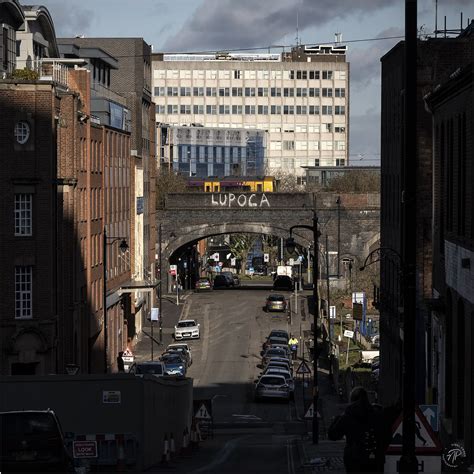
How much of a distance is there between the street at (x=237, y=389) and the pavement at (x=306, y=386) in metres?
0.48

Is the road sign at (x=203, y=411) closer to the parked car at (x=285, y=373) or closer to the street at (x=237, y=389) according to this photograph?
the street at (x=237, y=389)

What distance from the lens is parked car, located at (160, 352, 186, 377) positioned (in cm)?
6378

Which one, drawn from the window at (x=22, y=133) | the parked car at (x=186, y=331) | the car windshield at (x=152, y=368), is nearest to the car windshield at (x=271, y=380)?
the car windshield at (x=152, y=368)

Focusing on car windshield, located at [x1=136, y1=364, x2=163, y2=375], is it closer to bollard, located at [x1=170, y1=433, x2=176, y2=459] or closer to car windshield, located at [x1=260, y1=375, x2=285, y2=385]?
car windshield, located at [x1=260, y1=375, x2=285, y2=385]

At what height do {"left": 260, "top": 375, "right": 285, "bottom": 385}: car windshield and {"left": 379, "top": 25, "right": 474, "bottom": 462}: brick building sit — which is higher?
{"left": 379, "top": 25, "right": 474, "bottom": 462}: brick building

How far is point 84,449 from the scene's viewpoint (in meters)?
29.0

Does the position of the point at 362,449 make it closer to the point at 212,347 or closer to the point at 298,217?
the point at 212,347

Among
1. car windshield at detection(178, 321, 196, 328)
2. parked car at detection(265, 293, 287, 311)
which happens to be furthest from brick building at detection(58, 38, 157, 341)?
parked car at detection(265, 293, 287, 311)

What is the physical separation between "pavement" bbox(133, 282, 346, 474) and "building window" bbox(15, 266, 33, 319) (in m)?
11.2

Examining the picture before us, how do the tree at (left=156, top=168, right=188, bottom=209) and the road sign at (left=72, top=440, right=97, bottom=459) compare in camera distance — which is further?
the tree at (left=156, top=168, right=188, bottom=209)

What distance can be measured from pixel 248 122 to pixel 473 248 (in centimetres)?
16689

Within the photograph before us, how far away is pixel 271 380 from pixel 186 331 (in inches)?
886

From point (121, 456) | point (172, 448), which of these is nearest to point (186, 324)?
point (172, 448)

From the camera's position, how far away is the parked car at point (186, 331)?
Result: 274ft
